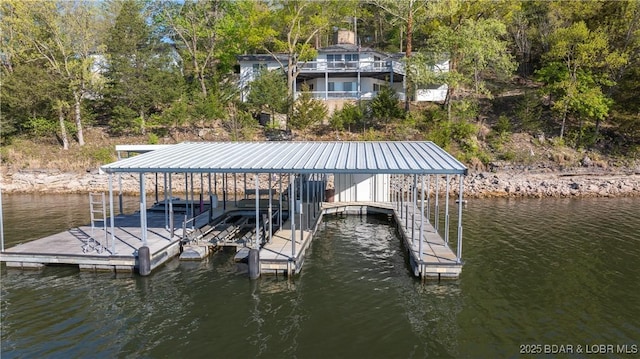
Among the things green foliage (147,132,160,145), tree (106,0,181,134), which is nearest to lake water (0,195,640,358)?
green foliage (147,132,160,145)

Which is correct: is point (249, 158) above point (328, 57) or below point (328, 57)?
below

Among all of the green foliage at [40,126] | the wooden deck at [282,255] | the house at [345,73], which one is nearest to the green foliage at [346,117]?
the house at [345,73]

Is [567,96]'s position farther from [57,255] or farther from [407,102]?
[57,255]

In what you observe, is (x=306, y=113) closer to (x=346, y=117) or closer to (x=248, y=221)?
(x=346, y=117)

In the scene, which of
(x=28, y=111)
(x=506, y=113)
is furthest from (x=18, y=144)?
(x=506, y=113)

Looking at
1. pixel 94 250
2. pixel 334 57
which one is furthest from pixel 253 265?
pixel 334 57
